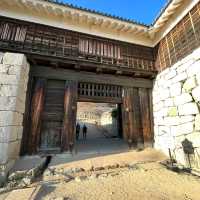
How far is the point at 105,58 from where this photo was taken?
22.3 feet

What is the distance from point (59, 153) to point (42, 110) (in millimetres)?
1923

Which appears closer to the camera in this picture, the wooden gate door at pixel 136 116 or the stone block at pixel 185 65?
the stone block at pixel 185 65

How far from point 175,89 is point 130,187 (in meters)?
4.36

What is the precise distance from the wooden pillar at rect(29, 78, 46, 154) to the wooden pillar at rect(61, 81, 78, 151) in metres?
0.99

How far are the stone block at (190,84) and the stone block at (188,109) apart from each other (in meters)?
0.59

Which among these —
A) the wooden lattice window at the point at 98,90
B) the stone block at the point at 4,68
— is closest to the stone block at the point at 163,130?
the wooden lattice window at the point at 98,90

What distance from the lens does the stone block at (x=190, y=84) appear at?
194 inches

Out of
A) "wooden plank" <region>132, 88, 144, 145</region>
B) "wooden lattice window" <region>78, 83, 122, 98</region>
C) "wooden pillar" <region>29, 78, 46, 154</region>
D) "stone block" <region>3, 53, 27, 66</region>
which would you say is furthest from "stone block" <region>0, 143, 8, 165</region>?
"wooden plank" <region>132, 88, 144, 145</region>

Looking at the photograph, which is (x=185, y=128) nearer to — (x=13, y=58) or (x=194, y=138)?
(x=194, y=138)

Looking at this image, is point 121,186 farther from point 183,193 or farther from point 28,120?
point 28,120

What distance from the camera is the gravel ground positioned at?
316cm

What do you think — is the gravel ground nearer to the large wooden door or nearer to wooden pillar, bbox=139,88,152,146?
the large wooden door

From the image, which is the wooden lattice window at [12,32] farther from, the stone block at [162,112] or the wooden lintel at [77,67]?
the stone block at [162,112]

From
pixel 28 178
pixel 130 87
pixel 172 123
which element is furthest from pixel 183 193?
pixel 130 87
